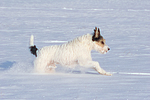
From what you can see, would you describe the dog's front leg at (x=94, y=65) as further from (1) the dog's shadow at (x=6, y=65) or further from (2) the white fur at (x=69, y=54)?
(1) the dog's shadow at (x=6, y=65)

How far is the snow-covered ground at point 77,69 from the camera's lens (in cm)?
480

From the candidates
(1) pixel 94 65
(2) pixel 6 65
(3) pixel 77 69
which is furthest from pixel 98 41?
(2) pixel 6 65

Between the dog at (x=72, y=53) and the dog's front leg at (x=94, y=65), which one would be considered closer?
the dog's front leg at (x=94, y=65)

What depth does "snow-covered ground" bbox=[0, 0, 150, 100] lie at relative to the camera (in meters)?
4.80

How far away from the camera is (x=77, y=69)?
7250 millimetres

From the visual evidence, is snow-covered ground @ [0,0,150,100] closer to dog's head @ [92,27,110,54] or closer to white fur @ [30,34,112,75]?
white fur @ [30,34,112,75]

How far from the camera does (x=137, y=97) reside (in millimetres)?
4578

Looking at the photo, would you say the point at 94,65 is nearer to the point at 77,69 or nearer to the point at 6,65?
the point at 77,69

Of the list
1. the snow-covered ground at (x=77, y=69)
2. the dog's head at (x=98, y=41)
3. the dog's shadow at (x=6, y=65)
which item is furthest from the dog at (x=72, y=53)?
the dog's shadow at (x=6, y=65)

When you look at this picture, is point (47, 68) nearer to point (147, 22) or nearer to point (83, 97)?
point (83, 97)

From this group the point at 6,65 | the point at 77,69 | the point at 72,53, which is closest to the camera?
the point at 72,53

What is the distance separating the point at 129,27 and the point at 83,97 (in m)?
12.4

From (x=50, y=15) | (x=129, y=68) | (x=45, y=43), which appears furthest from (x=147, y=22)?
(x=129, y=68)

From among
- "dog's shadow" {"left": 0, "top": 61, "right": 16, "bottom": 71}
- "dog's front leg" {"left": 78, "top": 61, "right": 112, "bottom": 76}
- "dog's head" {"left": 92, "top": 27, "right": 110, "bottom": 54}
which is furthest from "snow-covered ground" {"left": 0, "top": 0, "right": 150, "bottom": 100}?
"dog's head" {"left": 92, "top": 27, "right": 110, "bottom": 54}
